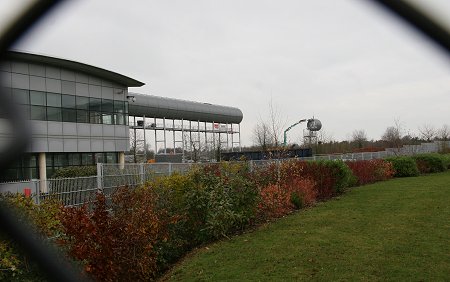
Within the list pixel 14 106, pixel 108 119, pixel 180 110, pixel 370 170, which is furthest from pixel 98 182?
pixel 180 110

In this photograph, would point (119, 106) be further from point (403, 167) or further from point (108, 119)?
point (403, 167)

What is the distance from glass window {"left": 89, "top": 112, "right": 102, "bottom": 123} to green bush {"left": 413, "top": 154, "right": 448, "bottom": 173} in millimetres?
21668

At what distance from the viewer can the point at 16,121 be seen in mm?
1301

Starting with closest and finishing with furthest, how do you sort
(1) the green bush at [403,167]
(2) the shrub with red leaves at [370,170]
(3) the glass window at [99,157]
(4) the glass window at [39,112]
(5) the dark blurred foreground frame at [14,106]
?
(5) the dark blurred foreground frame at [14,106] → (2) the shrub with red leaves at [370,170] → (1) the green bush at [403,167] → (4) the glass window at [39,112] → (3) the glass window at [99,157]

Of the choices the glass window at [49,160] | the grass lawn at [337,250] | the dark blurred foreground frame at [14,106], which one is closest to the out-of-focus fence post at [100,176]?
the grass lawn at [337,250]

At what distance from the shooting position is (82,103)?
29.3 meters

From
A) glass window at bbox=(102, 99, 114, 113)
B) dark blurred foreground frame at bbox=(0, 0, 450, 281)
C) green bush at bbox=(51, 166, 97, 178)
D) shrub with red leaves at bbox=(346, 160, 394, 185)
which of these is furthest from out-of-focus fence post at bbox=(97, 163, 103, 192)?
glass window at bbox=(102, 99, 114, 113)

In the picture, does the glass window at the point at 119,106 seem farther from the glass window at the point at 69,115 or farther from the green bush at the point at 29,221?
the green bush at the point at 29,221

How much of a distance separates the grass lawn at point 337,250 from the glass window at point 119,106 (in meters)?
23.6

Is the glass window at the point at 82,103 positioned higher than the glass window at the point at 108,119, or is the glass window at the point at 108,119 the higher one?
the glass window at the point at 82,103

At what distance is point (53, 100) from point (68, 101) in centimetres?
126

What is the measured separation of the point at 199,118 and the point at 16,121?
50018 millimetres

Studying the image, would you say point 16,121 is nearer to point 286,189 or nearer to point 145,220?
point 145,220

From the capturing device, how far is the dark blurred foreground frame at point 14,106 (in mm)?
1099
